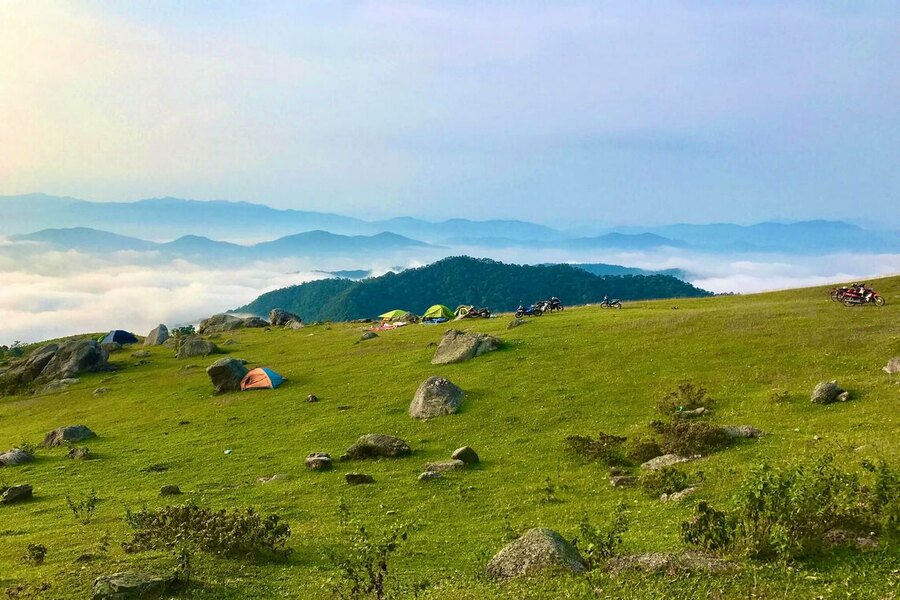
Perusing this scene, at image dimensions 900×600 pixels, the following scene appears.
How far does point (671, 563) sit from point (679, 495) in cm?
710

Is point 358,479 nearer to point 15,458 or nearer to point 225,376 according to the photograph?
point 15,458

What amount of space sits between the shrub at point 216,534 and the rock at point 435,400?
1751 centimetres

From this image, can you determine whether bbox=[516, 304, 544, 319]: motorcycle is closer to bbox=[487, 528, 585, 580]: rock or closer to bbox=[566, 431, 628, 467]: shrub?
bbox=[566, 431, 628, 467]: shrub

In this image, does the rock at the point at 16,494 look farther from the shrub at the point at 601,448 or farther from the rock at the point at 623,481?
the rock at the point at 623,481

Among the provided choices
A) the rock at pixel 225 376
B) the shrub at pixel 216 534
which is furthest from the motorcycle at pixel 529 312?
the shrub at pixel 216 534

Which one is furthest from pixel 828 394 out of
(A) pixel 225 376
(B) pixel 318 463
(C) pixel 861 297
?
(A) pixel 225 376

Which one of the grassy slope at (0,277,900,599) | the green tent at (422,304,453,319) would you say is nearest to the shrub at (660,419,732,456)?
the grassy slope at (0,277,900,599)

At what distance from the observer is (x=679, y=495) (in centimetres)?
1941

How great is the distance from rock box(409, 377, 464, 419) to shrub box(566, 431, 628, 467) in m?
10.2

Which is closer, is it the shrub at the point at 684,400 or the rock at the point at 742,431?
the rock at the point at 742,431

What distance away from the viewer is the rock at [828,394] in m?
27.0

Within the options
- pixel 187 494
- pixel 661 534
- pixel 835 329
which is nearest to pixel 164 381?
pixel 187 494

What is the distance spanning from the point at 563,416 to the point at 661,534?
16115mm

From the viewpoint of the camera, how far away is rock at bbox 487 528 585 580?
13.5 m
